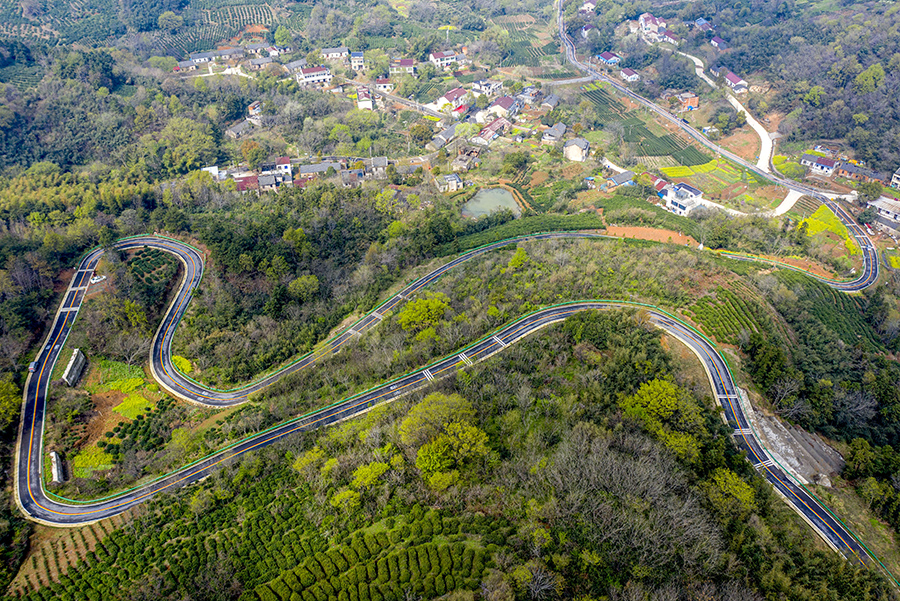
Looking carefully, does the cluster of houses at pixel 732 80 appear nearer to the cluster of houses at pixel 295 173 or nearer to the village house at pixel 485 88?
the village house at pixel 485 88

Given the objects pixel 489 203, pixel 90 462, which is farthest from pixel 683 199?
pixel 90 462

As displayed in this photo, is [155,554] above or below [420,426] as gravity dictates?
below

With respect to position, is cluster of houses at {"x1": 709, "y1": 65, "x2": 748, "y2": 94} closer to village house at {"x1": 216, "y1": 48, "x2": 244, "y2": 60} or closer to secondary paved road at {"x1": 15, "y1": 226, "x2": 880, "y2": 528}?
secondary paved road at {"x1": 15, "y1": 226, "x2": 880, "y2": 528}

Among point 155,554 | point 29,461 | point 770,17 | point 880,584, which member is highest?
point 770,17

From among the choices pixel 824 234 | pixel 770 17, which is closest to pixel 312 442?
pixel 824 234

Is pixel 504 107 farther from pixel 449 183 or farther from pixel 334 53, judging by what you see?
pixel 334 53

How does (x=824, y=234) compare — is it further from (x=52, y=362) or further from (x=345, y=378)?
(x=52, y=362)

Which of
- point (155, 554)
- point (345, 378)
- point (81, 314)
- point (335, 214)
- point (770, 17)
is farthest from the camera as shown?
point (770, 17)
